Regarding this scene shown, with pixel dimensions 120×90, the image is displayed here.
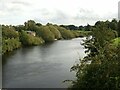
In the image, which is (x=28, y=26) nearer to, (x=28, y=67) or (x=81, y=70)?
(x=28, y=67)

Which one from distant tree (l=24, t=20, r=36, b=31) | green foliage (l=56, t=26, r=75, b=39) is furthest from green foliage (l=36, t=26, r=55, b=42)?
green foliage (l=56, t=26, r=75, b=39)

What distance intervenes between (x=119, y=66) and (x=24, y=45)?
2282 inches

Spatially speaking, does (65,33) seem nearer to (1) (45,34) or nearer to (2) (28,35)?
(1) (45,34)

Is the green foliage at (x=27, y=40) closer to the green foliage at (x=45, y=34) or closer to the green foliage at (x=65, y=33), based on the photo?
the green foliage at (x=45, y=34)

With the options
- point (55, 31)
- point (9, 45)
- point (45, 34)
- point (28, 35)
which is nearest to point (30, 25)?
point (55, 31)

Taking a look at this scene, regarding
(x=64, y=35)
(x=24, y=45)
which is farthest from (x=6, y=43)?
(x=64, y=35)

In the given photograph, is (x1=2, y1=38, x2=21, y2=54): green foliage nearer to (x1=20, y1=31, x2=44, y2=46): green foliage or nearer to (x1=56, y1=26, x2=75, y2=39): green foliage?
(x1=20, y1=31, x2=44, y2=46): green foliage

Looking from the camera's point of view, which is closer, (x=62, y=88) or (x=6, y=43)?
(x=62, y=88)

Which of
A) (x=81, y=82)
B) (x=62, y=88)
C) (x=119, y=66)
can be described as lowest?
(x=62, y=88)

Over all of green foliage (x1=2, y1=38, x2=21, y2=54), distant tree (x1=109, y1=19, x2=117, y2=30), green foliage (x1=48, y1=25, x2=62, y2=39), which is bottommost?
green foliage (x1=2, y1=38, x2=21, y2=54)

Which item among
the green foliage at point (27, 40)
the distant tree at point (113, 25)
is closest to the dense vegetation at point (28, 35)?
the green foliage at point (27, 40)

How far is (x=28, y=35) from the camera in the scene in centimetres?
7212

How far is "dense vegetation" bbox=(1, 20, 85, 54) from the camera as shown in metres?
59.6

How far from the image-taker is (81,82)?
46.0ft
